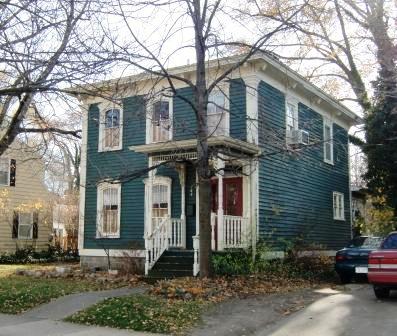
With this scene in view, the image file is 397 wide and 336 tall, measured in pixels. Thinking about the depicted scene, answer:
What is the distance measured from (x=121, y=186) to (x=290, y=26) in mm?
9850

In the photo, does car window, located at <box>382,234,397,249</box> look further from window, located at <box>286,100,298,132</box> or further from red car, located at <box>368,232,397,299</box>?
window, located at <box>286,100,298,132</box>

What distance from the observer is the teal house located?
17297 mm

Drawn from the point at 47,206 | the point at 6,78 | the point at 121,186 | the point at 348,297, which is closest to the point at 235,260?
the point at 348,297

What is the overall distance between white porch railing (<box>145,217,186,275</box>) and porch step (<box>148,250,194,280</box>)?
18cm

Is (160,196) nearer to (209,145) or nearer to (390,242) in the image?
(209,145)

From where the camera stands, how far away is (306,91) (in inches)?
858

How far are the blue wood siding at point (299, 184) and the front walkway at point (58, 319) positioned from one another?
6.17 metres

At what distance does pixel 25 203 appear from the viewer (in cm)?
3170

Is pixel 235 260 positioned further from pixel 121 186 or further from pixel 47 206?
pixel 47 206

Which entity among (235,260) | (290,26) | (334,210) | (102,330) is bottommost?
(102,330)

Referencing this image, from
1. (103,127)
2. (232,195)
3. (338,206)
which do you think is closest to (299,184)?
(232,195)

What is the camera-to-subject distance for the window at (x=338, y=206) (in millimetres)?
24828

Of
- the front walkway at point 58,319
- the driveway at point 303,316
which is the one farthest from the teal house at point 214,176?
the driveway at point 303,316

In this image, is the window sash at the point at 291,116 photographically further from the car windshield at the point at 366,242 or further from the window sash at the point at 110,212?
the window sash at the point at 110,212
